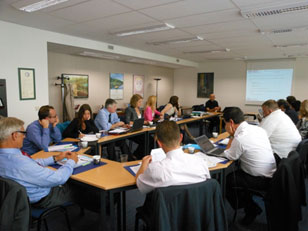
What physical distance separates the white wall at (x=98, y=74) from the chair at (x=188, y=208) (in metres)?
5.64

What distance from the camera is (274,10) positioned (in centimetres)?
308

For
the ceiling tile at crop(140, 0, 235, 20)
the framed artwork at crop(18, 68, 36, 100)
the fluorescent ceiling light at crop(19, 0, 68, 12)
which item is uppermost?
the ceiling tile at crop(140, 0, 235, 20)

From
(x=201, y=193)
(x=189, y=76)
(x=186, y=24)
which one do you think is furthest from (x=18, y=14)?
(x=189, y=76)

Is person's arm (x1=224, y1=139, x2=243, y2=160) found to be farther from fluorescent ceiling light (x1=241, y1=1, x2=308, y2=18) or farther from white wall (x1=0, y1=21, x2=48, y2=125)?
white wall (x1=0, y1=21, x2=48, y2=125)

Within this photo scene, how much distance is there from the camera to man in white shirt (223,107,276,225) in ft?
7.43

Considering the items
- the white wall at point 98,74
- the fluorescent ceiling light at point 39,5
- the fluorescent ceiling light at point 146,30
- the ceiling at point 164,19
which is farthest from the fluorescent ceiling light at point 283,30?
the white wall at point 98,74

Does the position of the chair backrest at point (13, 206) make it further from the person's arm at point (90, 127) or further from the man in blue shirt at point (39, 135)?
the person's arm at point (90, 127)

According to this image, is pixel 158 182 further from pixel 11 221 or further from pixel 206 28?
pixel 206 28

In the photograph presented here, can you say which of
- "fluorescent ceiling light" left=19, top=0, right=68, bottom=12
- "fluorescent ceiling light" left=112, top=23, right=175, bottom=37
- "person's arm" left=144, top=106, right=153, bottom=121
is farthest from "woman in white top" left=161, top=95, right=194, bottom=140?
"fluorescent ceiling light" left=19, top=0, right=68, bottom=12

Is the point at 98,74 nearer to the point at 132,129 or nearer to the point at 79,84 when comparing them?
the point at 79,84

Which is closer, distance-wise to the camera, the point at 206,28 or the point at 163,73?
the point at 206,28

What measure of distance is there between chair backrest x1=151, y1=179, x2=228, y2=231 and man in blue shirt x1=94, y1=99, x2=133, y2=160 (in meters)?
2.59

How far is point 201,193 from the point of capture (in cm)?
140

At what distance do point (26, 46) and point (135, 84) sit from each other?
4.79 m
